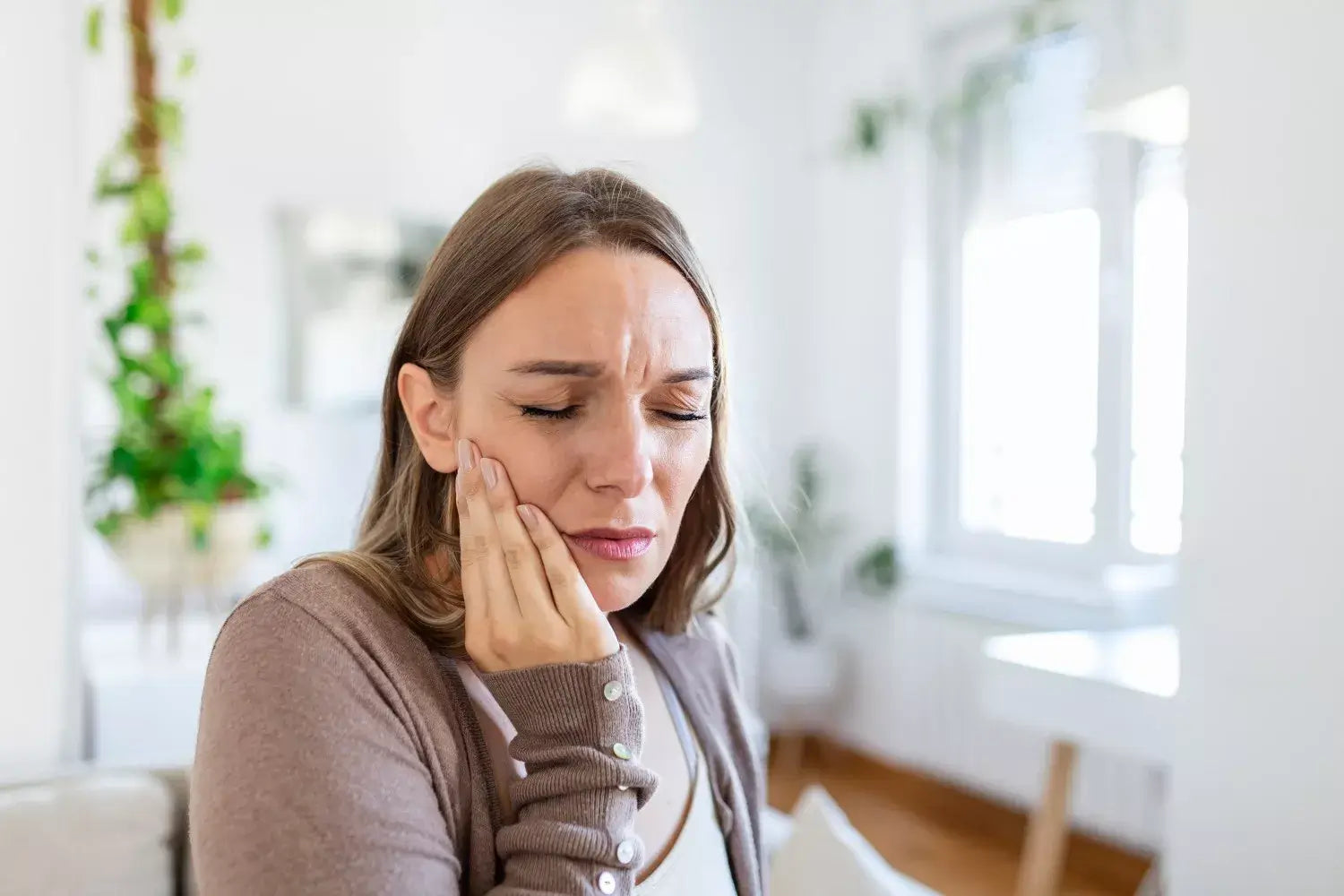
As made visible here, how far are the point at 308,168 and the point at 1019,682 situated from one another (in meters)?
2.54

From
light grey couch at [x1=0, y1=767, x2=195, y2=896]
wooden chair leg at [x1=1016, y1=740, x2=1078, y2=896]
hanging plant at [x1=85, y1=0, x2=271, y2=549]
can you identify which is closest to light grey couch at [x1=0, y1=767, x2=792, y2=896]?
light grey couch at [x1=0, y1=767, x2=195, y2=896]

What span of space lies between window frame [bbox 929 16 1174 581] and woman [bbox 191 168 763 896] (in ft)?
8.02

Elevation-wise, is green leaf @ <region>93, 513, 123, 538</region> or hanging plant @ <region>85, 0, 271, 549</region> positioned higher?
hanging plant @ <region>85, 0, 271, 549</region>

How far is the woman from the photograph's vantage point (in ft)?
2.32

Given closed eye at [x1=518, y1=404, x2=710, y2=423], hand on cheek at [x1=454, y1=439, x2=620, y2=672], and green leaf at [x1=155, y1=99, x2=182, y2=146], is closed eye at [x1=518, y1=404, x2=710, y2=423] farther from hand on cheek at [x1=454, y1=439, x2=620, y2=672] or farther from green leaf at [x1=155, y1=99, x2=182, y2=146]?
green leaf at [x1=155, y1=99, x2=182, y2=146]

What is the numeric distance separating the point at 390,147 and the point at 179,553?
75.4 inches

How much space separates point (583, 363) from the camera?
0.82 metres

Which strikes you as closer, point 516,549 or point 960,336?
point 516,549

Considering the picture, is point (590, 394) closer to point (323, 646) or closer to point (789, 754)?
point (323, 646)

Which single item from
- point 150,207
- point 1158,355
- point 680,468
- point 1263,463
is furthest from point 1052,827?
point 150,207

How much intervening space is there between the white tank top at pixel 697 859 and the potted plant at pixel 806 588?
2661 millimetres

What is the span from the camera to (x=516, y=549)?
836mm

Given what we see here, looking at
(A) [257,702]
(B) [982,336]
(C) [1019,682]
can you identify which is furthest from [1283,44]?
(B) [982,336]

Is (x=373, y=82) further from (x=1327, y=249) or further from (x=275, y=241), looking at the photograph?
(x=1327, y=249)
